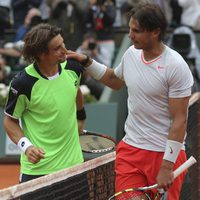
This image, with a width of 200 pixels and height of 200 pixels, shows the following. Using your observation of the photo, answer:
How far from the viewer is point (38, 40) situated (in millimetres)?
6137

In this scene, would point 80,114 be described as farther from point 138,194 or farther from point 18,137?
point 138,194

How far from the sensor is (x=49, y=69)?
623 centimetres

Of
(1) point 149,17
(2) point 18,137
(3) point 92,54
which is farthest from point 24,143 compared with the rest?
(3) point 92,54

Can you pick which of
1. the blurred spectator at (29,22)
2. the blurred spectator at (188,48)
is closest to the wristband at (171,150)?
the blurred spectator at (188,48)

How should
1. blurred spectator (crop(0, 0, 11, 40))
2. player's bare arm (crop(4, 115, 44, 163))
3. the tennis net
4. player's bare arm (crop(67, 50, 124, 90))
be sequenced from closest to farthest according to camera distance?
the tennis net, player's bare arm (crop(4, 115, 44, 163)), player's bare arm (crop(67, 50, 124, 90)), blurred spectator (crop(0, 0, 11, 40))

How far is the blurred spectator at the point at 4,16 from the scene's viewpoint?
1405cm

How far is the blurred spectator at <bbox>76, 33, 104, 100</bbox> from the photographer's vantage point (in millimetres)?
12469

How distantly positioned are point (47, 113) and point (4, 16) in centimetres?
819

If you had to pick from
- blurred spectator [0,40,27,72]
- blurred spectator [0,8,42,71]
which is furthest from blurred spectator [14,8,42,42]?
blurred spectator [0,40,27,72]

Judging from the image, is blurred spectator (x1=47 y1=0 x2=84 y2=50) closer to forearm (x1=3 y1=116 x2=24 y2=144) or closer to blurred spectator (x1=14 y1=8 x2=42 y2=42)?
blurred spectator (x1=14 y1=8 x2=42 y2=42)

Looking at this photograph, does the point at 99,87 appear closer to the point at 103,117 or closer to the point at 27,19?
the point at 103,117

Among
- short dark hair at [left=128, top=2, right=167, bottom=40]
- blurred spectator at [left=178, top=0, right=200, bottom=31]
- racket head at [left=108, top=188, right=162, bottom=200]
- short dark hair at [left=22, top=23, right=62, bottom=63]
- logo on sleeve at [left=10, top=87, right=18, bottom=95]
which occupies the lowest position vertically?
blurred spectator at [left=178, top=0, right=200, bottom=31]

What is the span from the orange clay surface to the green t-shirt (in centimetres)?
444

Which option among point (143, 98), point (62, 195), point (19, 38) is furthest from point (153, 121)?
point (19, 38)
